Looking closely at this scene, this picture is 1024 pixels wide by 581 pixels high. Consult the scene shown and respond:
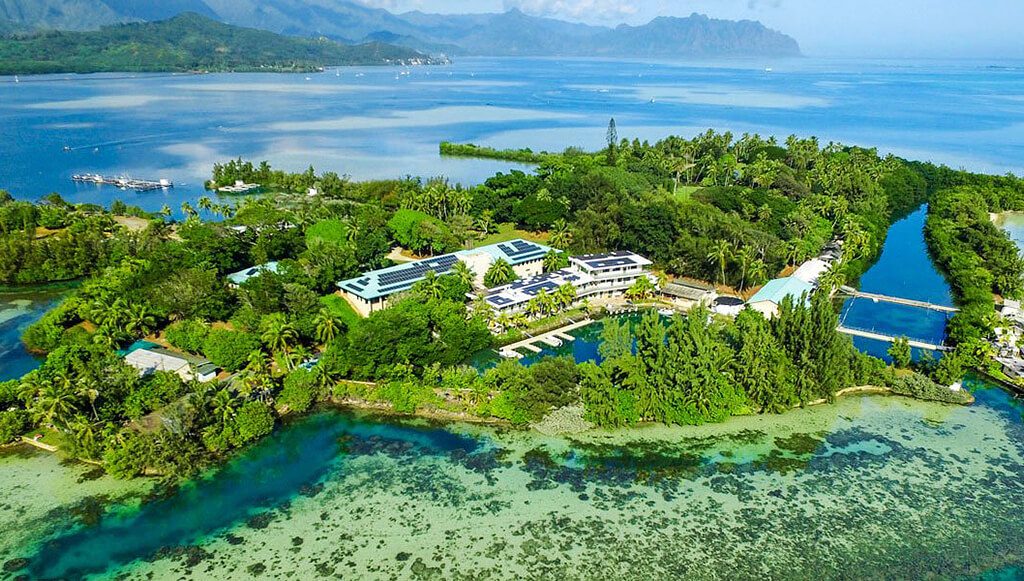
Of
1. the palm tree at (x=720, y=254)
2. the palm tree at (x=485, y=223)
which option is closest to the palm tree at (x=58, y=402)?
the palm tree at (x=485, y=223)

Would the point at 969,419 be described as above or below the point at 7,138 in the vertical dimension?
below

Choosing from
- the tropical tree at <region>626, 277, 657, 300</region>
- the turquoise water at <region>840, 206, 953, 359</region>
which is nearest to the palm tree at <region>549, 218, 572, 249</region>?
the tropical tree at <region>626, 277, 657, 300</region>

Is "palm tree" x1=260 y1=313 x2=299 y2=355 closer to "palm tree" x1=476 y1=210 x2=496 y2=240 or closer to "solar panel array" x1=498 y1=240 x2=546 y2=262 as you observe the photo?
"solar panel array" x1=498 y1=240 x2=546 y2=262

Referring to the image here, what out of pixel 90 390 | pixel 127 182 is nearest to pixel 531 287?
pixel 90 390

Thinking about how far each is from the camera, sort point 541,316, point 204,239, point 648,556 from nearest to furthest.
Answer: point 648,556, point 541,316, point 204,239

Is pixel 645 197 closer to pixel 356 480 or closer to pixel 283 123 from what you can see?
pixel 356 480

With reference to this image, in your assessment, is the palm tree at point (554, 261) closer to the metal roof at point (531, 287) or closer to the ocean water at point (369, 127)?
the metal roof at point (531, 287)

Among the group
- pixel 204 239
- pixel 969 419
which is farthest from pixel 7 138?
pixel 969 419

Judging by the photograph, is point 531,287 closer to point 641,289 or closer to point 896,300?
point 641,289
